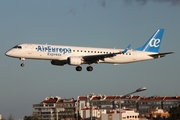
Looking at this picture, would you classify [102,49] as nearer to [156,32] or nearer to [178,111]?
[156,32]

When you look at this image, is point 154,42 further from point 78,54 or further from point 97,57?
point 78,54

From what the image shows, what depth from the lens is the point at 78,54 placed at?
281 feet

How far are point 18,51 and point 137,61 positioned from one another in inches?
820

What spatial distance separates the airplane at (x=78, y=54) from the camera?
8212 cm

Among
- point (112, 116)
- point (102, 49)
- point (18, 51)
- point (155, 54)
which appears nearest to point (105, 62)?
point (102, 49)

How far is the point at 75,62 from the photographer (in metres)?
84.3

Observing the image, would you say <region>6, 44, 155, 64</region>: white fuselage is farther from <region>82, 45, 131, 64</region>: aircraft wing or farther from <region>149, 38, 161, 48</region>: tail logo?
<region>149, 38, 161, 48</region>: tail logo

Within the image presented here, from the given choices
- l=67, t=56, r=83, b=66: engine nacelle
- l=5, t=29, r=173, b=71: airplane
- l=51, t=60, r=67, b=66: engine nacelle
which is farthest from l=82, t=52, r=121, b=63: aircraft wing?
l=51, t=60, r=67, b=66: engine nacelle

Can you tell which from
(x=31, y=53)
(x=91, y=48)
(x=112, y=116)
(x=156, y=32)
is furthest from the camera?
(x=112, y=116)

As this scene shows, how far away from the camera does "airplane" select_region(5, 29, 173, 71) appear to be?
8212 cm

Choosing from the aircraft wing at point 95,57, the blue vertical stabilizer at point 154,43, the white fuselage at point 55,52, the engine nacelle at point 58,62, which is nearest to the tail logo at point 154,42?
the blue vertical stabilizer at point 154,43

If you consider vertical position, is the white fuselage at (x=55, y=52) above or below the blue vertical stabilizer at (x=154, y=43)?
below

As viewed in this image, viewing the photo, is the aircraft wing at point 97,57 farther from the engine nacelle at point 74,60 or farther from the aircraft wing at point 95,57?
the engine nacelle at point 74,60

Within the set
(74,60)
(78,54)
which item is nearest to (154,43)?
(78,54)
